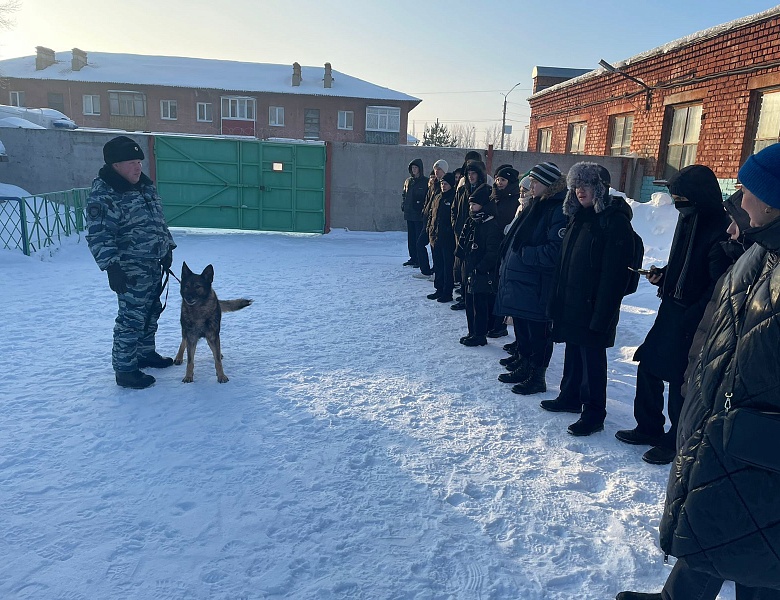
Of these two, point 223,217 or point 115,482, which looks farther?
point 223,217

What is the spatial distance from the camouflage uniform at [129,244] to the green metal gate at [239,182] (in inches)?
360

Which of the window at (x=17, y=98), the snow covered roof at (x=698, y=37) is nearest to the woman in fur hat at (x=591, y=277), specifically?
the snow covered roof at (x=698, y=37)

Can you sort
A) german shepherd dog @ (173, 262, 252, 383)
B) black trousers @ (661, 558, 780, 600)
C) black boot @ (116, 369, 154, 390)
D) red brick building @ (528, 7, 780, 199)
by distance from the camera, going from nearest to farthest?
black trousers @ (661, 558, 780, 600) → black boot @ (116, 369, 154, 390) → german shepherd dog @ (173, 262, 252, 383) → red brick building @ (528, 7, 780, 199)

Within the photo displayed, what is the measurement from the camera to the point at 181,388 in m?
4.24

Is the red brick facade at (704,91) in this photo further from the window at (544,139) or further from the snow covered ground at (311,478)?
the snow covered ground at (311,478)

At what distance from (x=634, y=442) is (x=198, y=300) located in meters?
3.49

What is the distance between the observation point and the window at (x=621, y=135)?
14.4 meters

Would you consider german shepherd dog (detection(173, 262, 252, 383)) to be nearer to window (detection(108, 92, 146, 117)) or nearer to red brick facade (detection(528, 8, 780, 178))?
red brick facade (detection(528, 8, 780, 178))

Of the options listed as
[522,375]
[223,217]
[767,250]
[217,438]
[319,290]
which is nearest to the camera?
[767,250]

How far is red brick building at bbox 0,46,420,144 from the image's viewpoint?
32625mm

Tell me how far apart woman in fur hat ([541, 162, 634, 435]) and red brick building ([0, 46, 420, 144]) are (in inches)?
1241

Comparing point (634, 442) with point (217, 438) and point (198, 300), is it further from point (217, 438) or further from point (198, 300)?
point (198, 300)

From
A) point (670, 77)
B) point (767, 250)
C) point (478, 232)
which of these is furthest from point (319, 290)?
point (670, 77)

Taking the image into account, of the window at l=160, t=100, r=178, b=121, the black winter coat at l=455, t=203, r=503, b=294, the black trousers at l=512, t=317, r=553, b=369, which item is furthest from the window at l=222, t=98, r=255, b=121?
the black trousers at l=512, t=317, r=553, b=369
